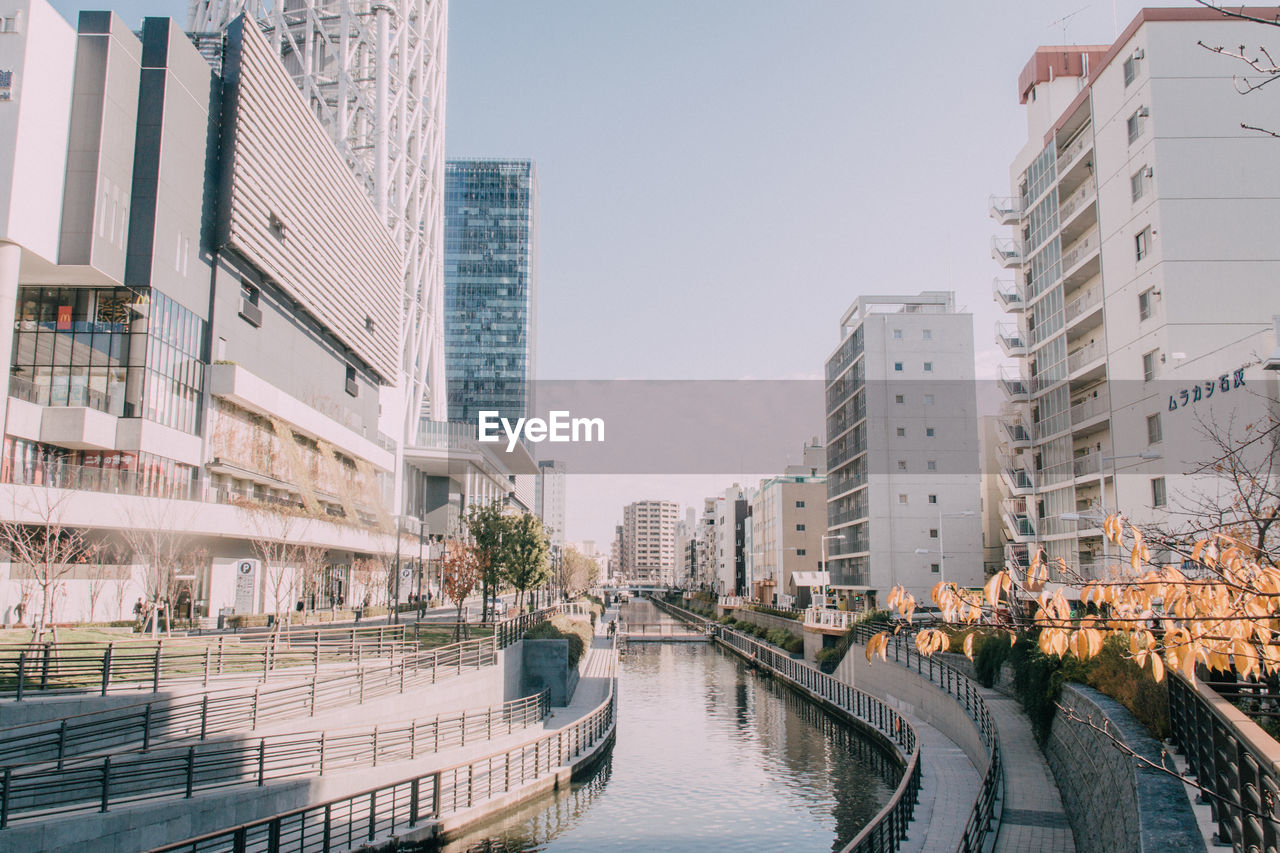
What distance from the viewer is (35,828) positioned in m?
12.4

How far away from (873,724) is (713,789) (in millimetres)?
7414

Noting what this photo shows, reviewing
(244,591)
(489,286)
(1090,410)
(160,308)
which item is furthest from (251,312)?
(489,286)

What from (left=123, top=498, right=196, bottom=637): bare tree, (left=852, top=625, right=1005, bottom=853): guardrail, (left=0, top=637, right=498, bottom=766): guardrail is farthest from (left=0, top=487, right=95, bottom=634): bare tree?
(left=852, top=625, right=1005, bottom=853): guardrail

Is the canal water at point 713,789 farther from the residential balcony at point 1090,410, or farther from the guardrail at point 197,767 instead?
the residential balcony at point 1090,410

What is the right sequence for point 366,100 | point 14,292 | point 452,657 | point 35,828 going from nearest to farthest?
point 35,828
point 452,657
point 14,292
point 366,100

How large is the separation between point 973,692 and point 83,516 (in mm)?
28825

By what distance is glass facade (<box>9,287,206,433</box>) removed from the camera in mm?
33906

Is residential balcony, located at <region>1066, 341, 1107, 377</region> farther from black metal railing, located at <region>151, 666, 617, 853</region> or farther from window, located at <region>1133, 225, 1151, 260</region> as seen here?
black metal railing, located at <region>151, 666, 617, 853</region>

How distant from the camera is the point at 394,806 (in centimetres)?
1752

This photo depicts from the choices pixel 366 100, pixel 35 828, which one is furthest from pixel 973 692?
pixel 366 100

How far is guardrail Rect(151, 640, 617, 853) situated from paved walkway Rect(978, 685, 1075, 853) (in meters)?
10.4

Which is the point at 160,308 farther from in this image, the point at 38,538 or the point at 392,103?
the point at 392,103

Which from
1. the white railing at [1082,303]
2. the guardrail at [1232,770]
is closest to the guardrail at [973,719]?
the guardrail at [1232,770]

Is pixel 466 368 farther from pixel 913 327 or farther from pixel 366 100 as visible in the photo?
pixel 913 327
